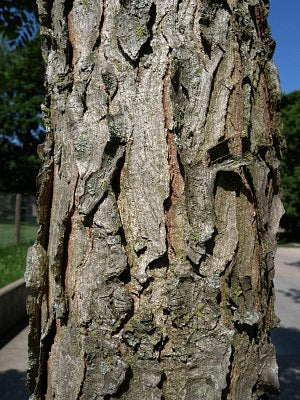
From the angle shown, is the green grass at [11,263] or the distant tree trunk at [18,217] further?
the distant tree trunk at [18,217]

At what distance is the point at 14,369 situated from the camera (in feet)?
19.2

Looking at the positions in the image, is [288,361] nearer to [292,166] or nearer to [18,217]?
[18,217]

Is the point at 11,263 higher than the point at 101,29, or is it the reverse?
the point at 101,29

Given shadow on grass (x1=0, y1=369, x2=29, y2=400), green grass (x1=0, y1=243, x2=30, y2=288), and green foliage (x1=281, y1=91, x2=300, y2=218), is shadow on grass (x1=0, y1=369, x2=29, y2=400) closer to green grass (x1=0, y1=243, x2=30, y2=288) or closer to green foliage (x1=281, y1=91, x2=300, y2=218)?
green grass (x1=0, y1=243, x2=30, y2=288)

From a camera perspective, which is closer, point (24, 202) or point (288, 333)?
point (288, 333)

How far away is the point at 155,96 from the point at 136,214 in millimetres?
348

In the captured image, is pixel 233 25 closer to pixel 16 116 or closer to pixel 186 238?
pixel 186 238

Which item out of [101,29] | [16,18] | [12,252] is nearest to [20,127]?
[12,252]

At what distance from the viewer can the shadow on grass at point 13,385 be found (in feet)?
16.6

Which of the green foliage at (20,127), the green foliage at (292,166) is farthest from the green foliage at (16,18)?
the green foliage at (20,127)

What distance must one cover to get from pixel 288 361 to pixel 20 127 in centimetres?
3555

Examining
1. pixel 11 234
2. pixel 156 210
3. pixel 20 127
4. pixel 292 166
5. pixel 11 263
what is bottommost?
pixel 11 263

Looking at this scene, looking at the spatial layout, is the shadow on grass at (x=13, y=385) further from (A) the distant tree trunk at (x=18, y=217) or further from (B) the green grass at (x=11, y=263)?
(A) the distant tree trunk at (x=18, y=217)

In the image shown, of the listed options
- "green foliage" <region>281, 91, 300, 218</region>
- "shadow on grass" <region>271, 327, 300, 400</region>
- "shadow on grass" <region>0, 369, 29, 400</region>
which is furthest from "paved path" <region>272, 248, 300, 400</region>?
"green foliage" <region>281, 91, 300, 218</region>
